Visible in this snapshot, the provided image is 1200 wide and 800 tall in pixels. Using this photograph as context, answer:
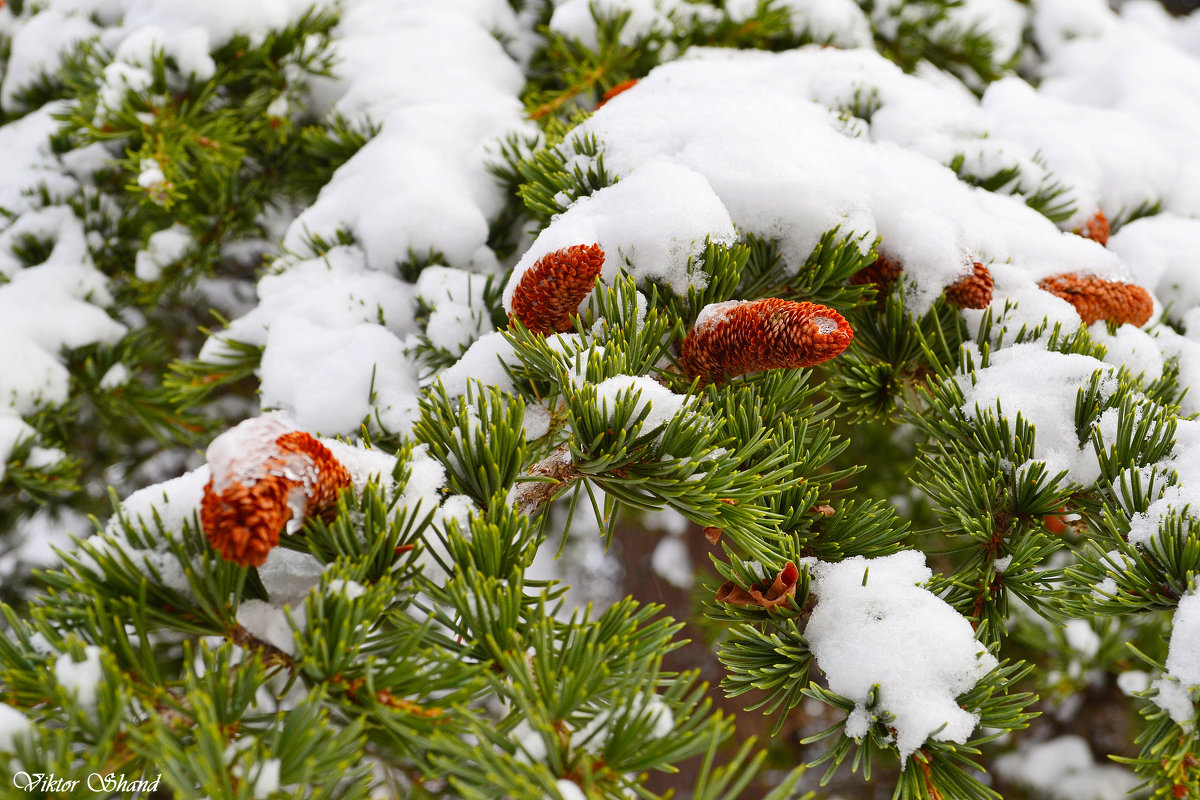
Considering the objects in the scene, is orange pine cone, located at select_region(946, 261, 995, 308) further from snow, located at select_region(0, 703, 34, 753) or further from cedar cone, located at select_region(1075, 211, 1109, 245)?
snow, located at select_region(0, 703, 34, 753)

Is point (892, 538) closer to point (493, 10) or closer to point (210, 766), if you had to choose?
point (210, 766)

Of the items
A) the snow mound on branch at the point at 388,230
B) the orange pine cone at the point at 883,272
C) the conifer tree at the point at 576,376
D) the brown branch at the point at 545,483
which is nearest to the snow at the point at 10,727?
the conifer tree at the point at 576,376

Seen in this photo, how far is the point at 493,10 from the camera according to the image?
163 centimetres

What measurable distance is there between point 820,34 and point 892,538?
1.21 meters

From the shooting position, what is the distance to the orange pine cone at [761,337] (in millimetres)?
642

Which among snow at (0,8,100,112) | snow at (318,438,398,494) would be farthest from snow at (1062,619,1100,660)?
snow at (0,8,100,112)

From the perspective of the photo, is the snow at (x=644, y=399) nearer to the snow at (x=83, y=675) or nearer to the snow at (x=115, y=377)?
the snow at (x=83, y=675)

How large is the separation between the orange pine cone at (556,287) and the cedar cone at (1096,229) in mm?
921

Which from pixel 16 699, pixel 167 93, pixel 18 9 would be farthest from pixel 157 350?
pixel 16 699

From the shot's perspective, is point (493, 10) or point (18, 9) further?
point (18, 9)

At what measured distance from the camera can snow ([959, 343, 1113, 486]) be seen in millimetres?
766

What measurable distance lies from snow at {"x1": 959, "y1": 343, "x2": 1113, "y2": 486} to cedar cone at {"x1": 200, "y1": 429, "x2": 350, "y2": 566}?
27.2 inches

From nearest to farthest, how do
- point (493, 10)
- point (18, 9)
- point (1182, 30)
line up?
point (493, 10)
point (18, 9)
point (1182, 30)

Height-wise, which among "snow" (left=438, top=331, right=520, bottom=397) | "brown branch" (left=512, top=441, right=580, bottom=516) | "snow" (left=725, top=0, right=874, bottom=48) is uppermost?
"snow" (left=725, top=0, right=874, bottom=48)
